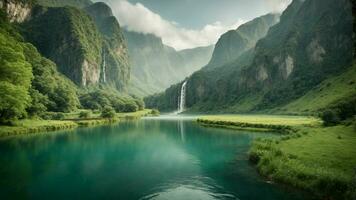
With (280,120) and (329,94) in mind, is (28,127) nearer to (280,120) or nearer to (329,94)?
(280,120)

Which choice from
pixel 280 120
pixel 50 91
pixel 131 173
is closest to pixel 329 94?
pixel 280 120

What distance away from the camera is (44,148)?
177ft

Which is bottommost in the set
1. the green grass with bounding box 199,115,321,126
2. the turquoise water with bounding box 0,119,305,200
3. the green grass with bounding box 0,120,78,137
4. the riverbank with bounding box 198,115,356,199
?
the turquoise water with bounding box 0,119,305,200

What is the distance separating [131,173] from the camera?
34938 mm

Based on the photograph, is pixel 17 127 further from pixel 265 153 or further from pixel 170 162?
pixel 265 153

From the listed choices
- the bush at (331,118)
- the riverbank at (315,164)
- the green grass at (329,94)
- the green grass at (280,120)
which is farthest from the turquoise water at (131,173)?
the green grass at (329,94)

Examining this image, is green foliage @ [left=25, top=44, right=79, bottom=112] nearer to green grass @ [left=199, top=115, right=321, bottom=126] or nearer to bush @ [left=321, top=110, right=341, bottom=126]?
green grass @ [left=199, top=115, right=321, bottom=126]

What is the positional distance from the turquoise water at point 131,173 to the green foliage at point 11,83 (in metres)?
12.3

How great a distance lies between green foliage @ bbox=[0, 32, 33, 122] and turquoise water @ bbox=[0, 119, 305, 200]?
12.3 meters

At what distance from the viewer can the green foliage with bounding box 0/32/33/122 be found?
209 ft

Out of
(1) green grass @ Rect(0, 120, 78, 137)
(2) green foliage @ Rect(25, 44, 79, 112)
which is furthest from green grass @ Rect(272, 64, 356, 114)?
(1) green grass @ Rect(0, 120, 78, 137)

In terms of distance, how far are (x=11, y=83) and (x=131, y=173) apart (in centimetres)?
4843

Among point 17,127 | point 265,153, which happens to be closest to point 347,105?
point 265,153

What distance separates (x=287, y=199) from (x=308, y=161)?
8.51 m
